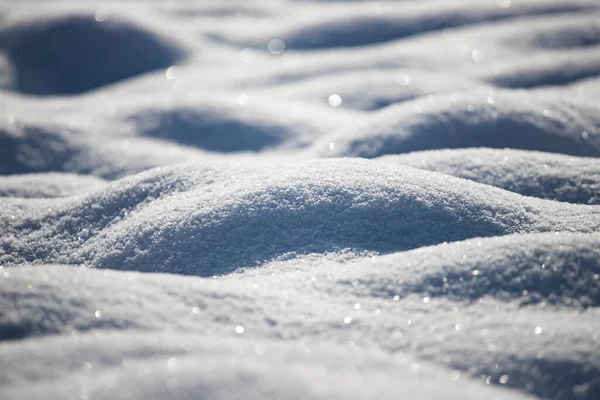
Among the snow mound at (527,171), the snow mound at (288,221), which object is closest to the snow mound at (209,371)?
the snow mound at (288,221)

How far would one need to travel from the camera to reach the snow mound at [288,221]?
1.19 metres

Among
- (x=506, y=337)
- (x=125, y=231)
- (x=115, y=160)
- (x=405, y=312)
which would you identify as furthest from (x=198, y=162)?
(x=506, y=337)

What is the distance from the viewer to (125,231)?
1271 mm

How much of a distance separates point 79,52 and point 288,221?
218 centimetres

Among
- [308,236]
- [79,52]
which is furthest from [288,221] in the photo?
[79,52]

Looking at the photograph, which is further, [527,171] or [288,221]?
[527,171]

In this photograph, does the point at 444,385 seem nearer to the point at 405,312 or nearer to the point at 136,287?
the point at 405,312

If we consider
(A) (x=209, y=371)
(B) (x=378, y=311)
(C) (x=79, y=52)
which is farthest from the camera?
(C) (x=79, y=52)

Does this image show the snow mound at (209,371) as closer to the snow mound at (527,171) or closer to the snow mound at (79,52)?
the snow mound at (527,171)

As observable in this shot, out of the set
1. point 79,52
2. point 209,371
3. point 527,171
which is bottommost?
point 209,371

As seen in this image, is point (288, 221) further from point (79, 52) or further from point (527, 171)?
point (79, 52)

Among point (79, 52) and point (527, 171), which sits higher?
point (79, 52)

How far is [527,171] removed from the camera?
1.46 metres

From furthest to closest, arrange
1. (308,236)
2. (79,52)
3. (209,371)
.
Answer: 1. (79,52)
2. (308,236)
3. (209,371)
